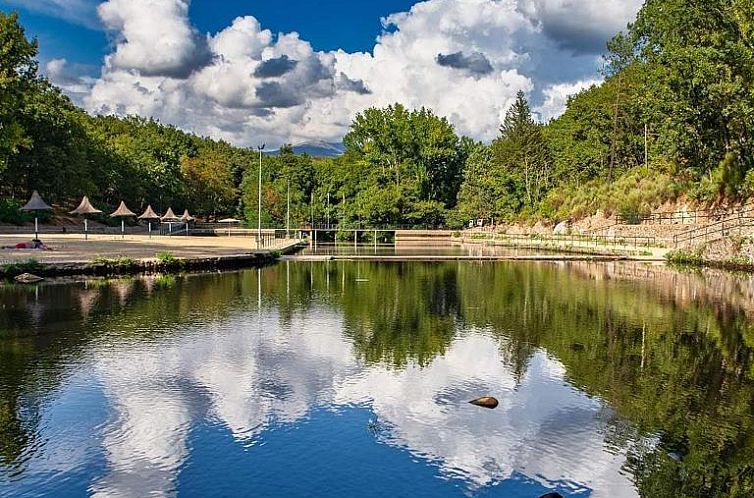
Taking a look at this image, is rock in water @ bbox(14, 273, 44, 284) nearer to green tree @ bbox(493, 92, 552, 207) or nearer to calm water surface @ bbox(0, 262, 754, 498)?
calm water surface @ bbox(0, 262, 754, 498)

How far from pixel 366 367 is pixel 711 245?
30.8m

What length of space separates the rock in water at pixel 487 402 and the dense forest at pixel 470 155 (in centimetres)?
3188

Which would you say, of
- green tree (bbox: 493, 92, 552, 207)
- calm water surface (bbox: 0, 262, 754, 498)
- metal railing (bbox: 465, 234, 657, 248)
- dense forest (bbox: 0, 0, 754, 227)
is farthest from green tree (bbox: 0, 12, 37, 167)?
green tree (bbox: 493, 92, 552, 207)

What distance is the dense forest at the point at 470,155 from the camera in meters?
41.8

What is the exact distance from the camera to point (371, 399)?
419 inches

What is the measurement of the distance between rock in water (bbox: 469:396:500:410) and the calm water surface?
29cm

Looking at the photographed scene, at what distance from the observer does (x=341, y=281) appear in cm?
2878

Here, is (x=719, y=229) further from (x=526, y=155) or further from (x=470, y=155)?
(x=470, y=155)

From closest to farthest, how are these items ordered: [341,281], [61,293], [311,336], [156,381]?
[156,381] → [311,336] → [61,293] → [341,281]

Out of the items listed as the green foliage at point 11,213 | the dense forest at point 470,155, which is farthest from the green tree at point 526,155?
the green foliage at point 11,213

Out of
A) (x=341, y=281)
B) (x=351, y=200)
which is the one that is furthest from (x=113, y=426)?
(x=351, y=200)

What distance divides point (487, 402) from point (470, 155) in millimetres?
95953

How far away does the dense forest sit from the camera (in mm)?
41781

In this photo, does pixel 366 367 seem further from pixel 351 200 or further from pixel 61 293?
pixel 351 200
